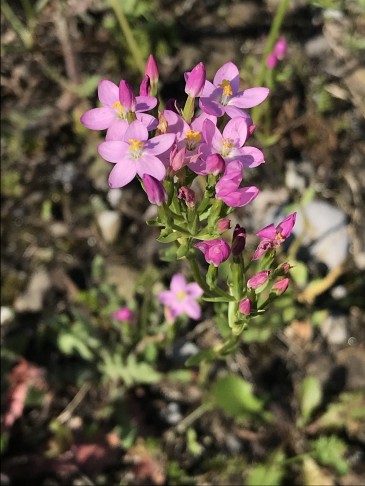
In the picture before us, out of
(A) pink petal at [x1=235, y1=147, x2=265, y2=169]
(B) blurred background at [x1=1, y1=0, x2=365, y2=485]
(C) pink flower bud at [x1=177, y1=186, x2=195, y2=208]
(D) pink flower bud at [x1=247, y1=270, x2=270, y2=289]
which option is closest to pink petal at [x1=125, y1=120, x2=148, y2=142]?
(C) pink flower bud at [x1=177, y1=186, x2=195, y2=208]

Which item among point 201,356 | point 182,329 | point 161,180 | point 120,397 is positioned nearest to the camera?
point 161,180

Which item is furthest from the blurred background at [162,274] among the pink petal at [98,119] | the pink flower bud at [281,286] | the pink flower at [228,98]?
the pink petal at [98,119]

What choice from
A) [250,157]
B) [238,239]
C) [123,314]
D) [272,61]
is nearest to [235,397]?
[123,314]

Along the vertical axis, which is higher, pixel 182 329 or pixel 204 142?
pixel 204 142

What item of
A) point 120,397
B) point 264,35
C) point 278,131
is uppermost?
point 264,35

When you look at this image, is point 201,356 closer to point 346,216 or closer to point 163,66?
point 346,216

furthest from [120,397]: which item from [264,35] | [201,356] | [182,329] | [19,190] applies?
[264,35]

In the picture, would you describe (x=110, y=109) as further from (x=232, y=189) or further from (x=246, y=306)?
(x=246, y=306)
